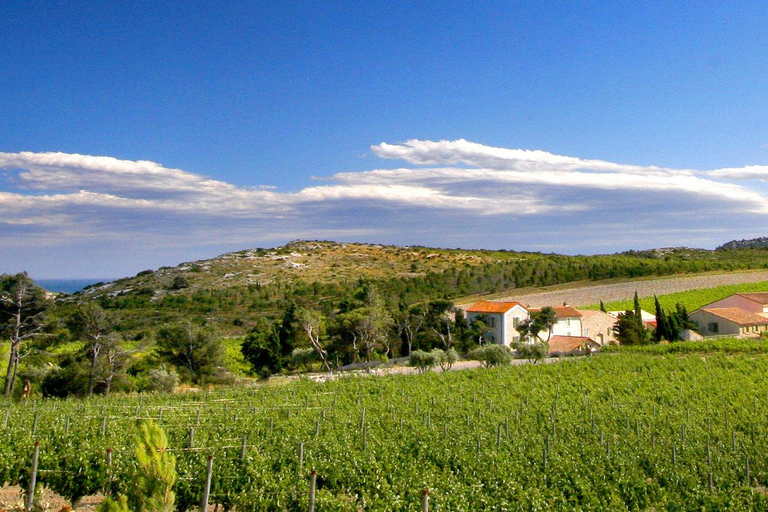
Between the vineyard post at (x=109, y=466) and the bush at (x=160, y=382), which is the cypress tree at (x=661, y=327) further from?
the vineyard post at (x=109, y=466)

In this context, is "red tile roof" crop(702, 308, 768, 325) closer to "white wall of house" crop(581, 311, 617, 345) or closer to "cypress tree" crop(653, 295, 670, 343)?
"cypress tree" crop(653, 295, 670, 343)

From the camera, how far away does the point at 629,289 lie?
79.9m

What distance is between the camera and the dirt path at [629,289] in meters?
74.8

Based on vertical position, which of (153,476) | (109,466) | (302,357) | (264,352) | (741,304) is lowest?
(302,357)

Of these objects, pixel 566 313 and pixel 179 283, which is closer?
pixel 566 313

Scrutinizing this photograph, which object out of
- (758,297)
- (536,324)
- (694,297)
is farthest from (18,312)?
(694,297)

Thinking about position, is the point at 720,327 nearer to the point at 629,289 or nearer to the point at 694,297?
the point at 694,297

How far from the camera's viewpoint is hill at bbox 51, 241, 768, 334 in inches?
3120

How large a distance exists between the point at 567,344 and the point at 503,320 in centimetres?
548

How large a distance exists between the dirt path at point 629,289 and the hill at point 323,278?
5104 mm

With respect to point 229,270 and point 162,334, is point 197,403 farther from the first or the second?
point 229,270

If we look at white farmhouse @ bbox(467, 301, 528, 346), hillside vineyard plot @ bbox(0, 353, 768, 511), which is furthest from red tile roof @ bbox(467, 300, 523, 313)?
hillside vineyard plot @ bbox(0, 353, 768, 511)

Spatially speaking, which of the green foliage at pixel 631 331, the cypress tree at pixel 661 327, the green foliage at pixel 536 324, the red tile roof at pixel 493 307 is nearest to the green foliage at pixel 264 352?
the red tile roof at pixel 493 307

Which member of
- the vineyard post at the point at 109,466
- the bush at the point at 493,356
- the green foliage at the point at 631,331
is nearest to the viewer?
the vineyard post at the point at 109,466
